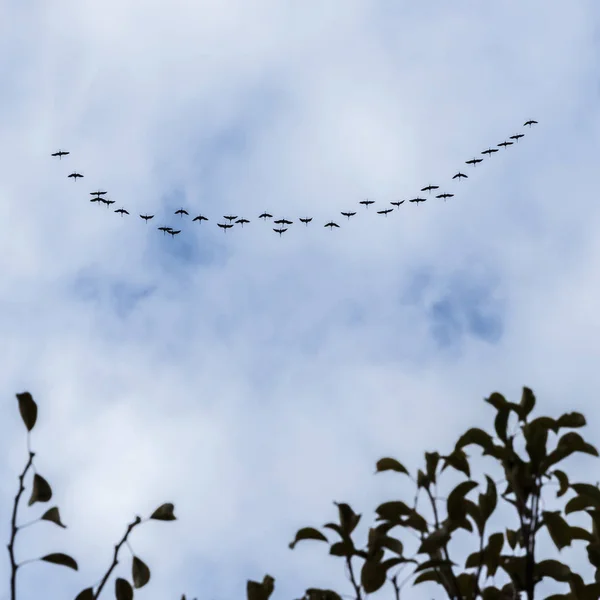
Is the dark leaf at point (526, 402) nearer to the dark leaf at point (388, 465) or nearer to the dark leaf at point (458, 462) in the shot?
the dark leaf at point (458, 462)

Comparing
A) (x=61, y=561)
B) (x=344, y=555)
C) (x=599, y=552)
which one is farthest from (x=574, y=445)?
(x=61, y=561)

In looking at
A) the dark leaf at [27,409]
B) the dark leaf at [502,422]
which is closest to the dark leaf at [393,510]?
the dark leaf at [502,422]

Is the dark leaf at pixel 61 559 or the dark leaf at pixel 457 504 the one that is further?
the dark leaf at pixel 457 504

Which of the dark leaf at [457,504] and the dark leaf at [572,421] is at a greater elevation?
the dark leaf at [572,421]

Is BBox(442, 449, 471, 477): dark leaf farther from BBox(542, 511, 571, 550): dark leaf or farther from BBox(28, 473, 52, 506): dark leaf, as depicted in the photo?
BBox(28, 473, 52, 506): dark leaf

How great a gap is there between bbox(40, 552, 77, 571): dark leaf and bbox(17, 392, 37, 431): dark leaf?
0.51m

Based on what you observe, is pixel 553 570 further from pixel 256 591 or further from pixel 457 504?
pixel 256 591

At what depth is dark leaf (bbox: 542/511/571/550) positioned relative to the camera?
3439mm

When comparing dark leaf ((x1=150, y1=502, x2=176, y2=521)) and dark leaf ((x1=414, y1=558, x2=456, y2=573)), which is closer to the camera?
dark leaf ((x1=414, y1=558, x2=456, y2=573))

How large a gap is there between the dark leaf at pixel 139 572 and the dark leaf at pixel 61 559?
9.7 inches

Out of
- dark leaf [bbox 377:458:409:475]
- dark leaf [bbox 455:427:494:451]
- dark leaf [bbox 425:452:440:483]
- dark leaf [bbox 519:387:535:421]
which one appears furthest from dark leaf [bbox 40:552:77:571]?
dark leaf [bbox 519:387:535:421]

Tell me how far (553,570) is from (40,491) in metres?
2.03

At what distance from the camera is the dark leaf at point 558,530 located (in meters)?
3.44

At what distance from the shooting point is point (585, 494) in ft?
11.9
